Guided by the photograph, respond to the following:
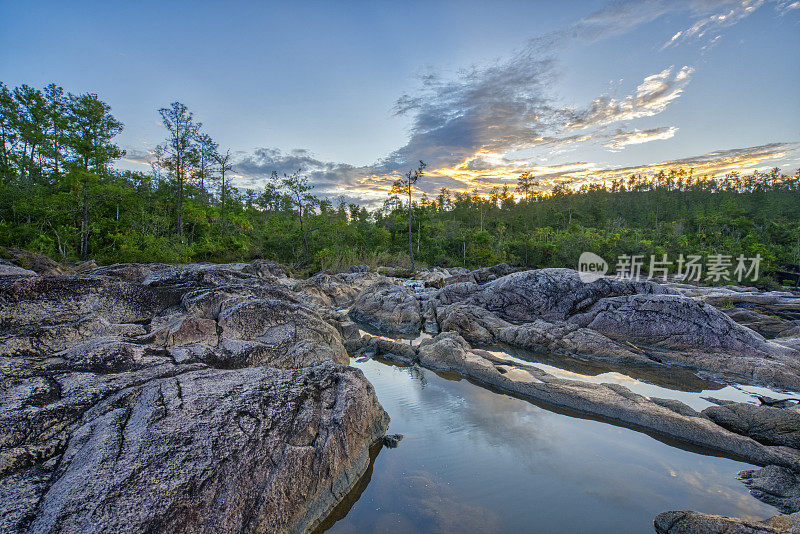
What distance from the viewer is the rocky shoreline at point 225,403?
2719 millimetres

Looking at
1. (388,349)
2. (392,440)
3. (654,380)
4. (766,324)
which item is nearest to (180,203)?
(388,349)

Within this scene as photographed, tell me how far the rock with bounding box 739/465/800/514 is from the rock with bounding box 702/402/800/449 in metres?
1.00

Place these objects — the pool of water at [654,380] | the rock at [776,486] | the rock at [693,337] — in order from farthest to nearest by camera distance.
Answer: the rock at [693,337] → the pool of water at [654,380] → the rock at [776,486]

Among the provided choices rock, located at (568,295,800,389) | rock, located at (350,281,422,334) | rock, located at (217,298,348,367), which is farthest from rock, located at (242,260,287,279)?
rock, located at (568,295,800,389)

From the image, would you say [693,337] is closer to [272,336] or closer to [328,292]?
[272,336]

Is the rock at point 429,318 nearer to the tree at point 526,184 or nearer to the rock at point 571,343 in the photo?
the rock at point 571,343

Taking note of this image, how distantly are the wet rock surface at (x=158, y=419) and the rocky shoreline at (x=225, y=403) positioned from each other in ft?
0.05

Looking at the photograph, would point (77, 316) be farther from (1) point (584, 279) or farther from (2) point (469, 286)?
(1) point (584, 279)

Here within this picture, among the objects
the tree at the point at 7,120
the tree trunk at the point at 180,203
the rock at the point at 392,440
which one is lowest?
the rock at the point at 392,440

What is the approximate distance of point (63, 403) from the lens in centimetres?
323

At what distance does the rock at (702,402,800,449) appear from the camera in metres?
5.05

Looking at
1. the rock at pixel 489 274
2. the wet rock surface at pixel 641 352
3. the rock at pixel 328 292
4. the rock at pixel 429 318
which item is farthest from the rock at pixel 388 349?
the rock at pixel 489 274

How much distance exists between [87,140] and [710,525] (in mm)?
24232

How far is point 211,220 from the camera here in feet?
88.1
